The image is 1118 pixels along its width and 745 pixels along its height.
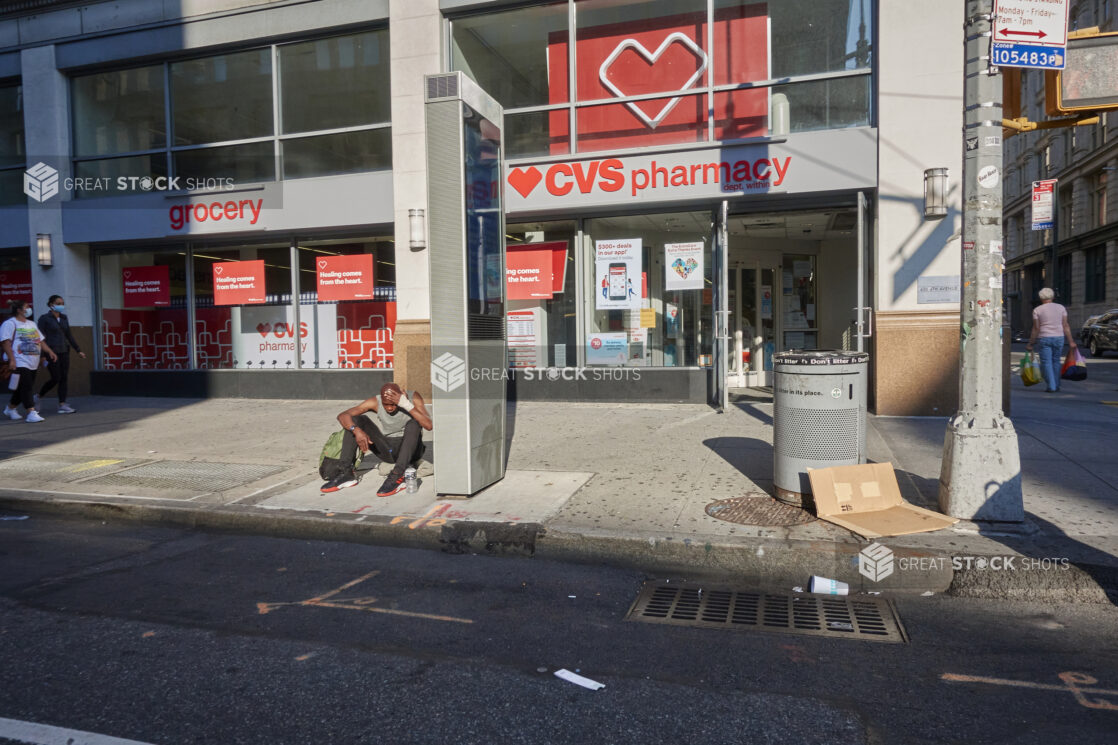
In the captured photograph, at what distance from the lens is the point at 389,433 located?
7176mm

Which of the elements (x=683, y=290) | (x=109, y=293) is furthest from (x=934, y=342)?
(x=109, y=293)

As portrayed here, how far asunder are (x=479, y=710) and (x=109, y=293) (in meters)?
14.1

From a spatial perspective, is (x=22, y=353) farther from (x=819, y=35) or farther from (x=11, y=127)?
(x=819, y=35)

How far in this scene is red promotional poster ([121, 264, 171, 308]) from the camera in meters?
13.8

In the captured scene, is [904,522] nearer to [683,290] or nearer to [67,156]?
[683,290]

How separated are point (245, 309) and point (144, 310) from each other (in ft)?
7.49

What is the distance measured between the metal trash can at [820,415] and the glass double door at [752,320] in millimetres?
7803

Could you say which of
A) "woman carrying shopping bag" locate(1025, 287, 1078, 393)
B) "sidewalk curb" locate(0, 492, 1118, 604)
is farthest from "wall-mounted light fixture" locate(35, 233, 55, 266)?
"woman carrying shopping bag" locate(1025, 287, 1078, 393)

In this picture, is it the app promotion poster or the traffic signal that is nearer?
the traffic signal

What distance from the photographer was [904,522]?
5.25 metres

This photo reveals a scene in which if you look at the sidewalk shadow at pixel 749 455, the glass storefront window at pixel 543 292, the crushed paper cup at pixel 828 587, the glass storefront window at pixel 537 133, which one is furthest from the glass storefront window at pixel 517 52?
the crushed paper cup at pixel 828 587

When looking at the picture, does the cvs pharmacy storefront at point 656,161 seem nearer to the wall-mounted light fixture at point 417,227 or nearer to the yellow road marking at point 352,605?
the wall-mounted light fixture at point 417,227

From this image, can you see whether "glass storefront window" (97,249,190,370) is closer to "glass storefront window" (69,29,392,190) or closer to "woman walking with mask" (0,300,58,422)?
"glass storefront window" (69,29,392,190)

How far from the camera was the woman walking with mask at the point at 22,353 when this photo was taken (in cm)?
1121
